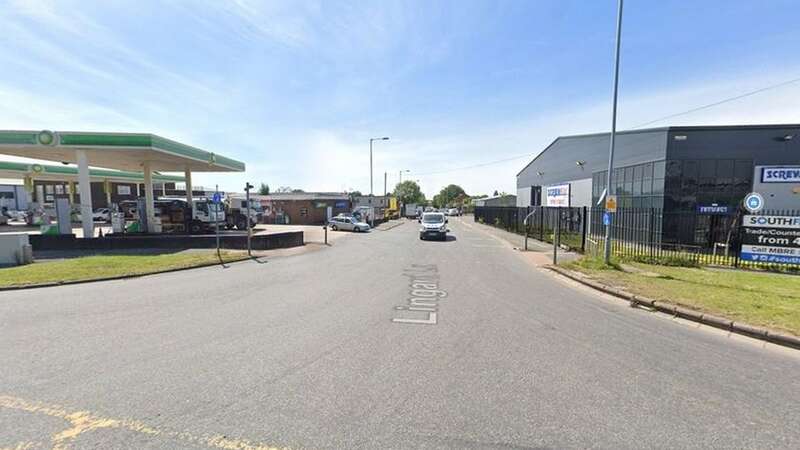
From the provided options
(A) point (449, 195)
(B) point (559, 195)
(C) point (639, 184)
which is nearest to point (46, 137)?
(B) point (559, 195)

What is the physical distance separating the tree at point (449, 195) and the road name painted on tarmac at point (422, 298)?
4361 inches

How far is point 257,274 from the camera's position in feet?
33.3

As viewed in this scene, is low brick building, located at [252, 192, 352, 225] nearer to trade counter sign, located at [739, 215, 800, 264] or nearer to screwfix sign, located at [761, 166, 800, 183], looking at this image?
screwfix sign, located at [761, 166, 800, 183]

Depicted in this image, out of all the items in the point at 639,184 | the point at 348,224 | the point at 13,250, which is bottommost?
the point at 348,224

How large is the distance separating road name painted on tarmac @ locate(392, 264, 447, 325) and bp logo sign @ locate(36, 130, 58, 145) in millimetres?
18043

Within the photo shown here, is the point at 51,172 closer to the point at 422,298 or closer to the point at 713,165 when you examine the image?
→ the point at 422,298

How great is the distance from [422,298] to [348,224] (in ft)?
75.2

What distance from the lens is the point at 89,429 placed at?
279cm

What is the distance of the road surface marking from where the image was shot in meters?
2.59

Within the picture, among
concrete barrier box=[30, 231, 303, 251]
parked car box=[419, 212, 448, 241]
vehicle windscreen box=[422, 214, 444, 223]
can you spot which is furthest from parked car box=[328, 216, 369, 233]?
concrete barrier box=[30, 231, 303, 251]

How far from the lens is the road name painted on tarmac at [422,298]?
229 inches

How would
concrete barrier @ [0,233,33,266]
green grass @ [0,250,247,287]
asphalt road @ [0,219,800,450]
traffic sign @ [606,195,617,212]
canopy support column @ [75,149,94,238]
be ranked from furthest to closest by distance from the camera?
canopy support column @ [75,149,94,238]
concrete barrier @ [0,233,33,266]
traffic sign @ [606,195,617,212]
green grass @ [0,250,247,287]
asphalt road @ [0,219,800,450]

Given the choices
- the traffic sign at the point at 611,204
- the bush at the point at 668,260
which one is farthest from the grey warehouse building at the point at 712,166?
the bush at the point at 668,260

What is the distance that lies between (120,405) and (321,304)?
12.0ft
